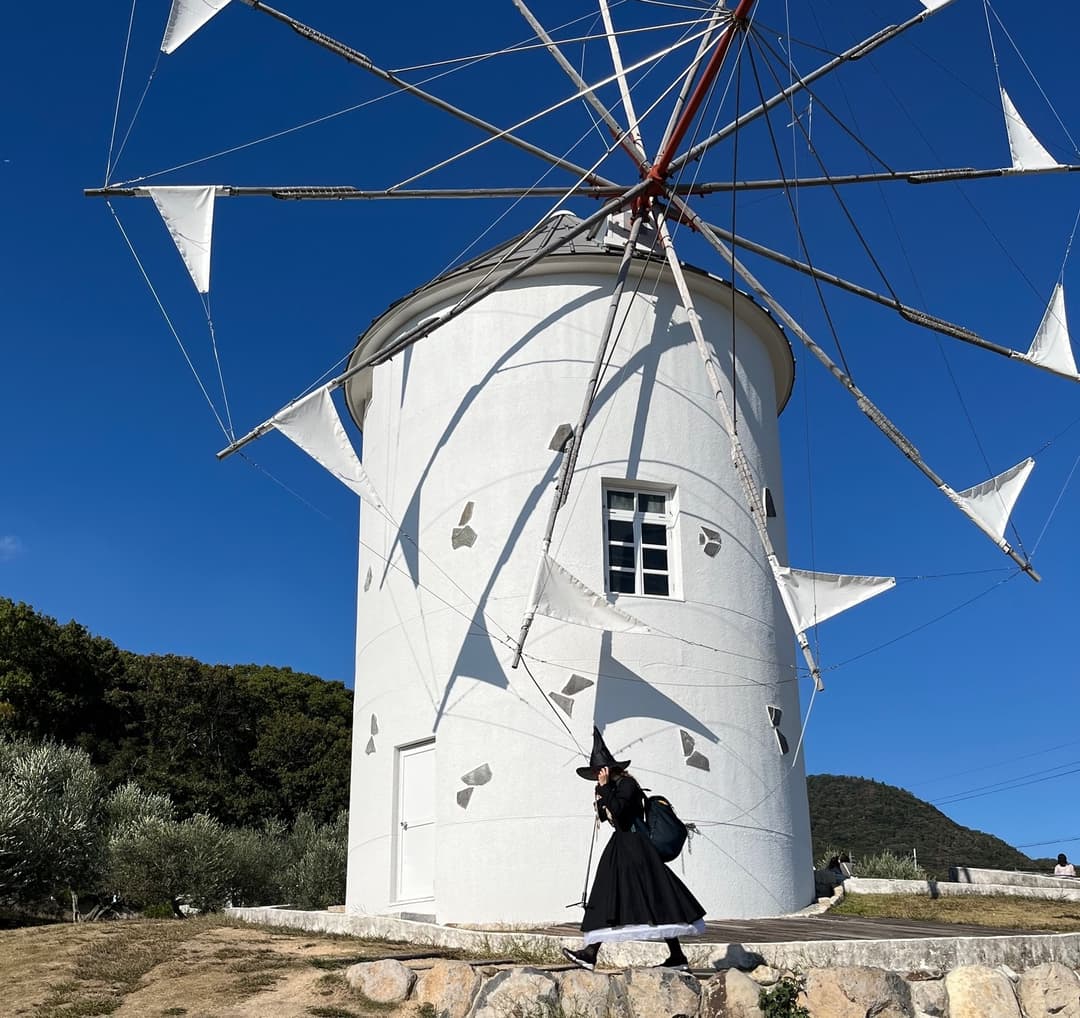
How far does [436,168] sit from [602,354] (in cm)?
281

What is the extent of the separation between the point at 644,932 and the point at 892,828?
4362 cm

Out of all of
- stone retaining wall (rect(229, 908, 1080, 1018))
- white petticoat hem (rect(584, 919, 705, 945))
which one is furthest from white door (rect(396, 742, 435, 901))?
white petticoat hem (rect(584, 919, 705, 945))

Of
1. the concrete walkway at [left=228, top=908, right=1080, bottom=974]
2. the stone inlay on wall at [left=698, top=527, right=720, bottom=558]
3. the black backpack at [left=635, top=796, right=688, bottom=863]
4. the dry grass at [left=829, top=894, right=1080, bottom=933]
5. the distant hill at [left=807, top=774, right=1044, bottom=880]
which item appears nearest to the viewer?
the black backpack at [left=635, top=796, right=688, bottom=863]

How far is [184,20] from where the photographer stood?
1213 centimetres

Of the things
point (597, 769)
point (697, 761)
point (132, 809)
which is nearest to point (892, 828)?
point (132, 809)

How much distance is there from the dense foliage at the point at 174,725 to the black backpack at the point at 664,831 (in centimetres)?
2263

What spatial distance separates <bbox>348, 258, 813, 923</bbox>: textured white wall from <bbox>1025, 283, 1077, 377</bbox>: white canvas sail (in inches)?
140

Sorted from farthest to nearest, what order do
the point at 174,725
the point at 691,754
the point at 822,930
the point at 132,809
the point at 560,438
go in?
the point at 174,725 < the point at 132,809 < the point at 560,438 < the point at 691,754 < the point at 822,930

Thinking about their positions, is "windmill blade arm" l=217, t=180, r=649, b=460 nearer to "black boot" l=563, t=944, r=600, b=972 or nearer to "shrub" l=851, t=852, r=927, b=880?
"black boot" l=563, t=944, r=600, b=972

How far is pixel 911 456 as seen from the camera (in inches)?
539

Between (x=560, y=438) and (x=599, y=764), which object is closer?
(x=599, y=764)

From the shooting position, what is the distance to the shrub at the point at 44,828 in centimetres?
1516

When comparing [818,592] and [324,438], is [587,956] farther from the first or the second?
[324,438]

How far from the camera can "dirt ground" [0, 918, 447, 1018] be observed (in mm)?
8445
